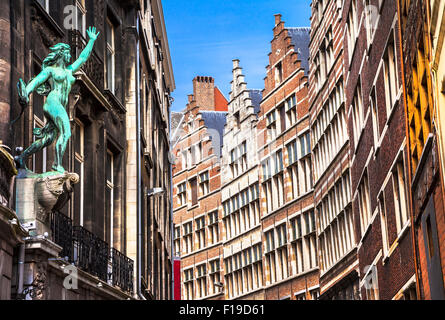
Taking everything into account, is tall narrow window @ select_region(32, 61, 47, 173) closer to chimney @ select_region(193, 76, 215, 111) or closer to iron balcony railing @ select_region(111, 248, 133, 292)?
iron balcony railing @ select_region(111, 248, 133, 292)

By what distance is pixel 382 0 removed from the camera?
17.5 metres

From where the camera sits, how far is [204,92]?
158 feet

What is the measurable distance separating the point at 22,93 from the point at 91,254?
13.8 feet

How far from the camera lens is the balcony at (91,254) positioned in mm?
12414

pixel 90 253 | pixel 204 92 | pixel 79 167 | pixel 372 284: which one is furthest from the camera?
pixel 204 92

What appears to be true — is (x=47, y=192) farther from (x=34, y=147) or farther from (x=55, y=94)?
(x=55, y=94)

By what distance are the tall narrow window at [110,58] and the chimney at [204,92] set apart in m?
29.8

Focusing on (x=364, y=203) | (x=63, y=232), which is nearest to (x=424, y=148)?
(x=63, y=232)

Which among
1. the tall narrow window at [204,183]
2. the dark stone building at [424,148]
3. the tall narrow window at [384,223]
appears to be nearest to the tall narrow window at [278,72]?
the tall narrow window at [204,183]

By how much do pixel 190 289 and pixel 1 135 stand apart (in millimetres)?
33141

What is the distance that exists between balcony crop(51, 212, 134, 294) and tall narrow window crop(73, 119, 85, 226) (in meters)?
0.34

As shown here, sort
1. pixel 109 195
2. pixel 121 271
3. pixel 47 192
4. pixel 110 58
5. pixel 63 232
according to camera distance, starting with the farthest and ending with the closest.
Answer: pixel 110 58 < pixel 109 195 < pixel 121 271 < pixel 63 232 < pixel 47 192

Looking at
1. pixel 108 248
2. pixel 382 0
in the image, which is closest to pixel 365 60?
pixel 382 0

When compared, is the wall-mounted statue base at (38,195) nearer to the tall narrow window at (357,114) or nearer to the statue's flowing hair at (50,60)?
the statue's flowing hair at (50,60)
